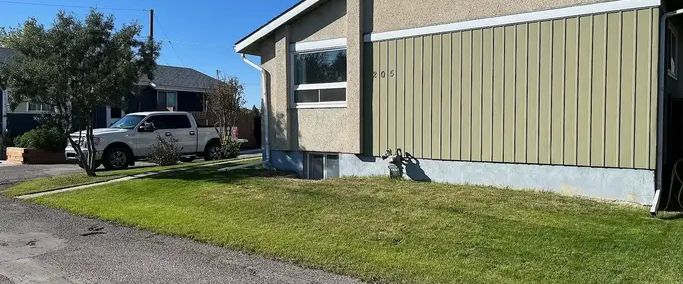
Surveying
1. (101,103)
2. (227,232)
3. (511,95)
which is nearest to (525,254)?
(227,232)

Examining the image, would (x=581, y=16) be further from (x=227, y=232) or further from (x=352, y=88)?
(x=227, y=232)

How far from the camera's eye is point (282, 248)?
20.9 ft

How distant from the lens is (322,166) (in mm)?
12320

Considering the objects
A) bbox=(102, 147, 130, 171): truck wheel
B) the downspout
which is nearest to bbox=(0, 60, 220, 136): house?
bbox=(102, 147, 130, 171): truck wheel

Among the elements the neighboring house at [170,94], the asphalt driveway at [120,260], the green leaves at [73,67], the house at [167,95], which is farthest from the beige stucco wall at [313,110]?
the neighboring house at [170,94]

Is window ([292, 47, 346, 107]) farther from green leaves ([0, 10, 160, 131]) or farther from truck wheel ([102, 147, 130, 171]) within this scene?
truck wheel ([102, 147, 130, 171])

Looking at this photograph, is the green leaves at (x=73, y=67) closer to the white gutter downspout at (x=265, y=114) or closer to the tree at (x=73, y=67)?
the tree at (x=73, y=67)

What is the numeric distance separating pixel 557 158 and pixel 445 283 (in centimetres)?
469

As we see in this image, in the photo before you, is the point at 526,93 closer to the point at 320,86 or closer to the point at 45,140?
the point at 320,86

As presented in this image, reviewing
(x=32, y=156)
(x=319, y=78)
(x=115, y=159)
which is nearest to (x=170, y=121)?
(x=115, y=159)

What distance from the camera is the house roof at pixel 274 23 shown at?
11.8 meters

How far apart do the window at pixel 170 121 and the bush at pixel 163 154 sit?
Answer: 78cm

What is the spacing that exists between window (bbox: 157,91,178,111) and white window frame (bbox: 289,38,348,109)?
20920 mm

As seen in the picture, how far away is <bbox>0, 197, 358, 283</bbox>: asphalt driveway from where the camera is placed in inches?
219
